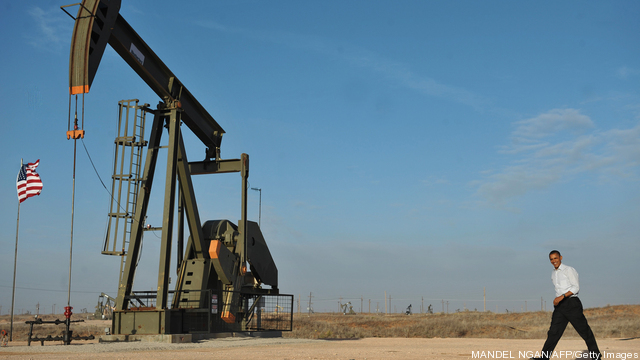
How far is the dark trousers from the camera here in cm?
596

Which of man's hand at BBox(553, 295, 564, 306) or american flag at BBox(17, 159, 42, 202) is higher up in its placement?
american flag at BBox(17, 159, 42, 202)

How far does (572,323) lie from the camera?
602cm

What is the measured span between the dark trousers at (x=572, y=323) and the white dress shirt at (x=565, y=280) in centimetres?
10

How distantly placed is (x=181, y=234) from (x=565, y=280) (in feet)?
33.6

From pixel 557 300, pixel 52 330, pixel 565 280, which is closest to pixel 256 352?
pixel 557 300

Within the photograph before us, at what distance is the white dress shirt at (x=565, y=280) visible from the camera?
6.06 metres

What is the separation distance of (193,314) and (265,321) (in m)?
2.76

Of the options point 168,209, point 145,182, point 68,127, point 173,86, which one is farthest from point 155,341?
point 173,86

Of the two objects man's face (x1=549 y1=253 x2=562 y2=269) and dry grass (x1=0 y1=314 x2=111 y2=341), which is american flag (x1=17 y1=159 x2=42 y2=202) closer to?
dry grass (x1=0 y1=314 x2=111 y2=341)

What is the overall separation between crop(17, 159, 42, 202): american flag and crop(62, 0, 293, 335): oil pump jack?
4.91 metres

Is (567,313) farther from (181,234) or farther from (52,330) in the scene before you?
(52,330)

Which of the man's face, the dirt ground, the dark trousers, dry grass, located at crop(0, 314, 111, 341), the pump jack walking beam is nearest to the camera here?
the dark trousers

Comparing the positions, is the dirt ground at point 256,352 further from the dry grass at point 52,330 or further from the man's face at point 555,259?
the dry grass at point 52,330

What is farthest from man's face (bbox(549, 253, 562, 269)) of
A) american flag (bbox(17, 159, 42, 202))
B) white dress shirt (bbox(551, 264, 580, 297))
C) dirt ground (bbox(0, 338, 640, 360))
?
american flag (bbox(17, 159, 42, 202))
